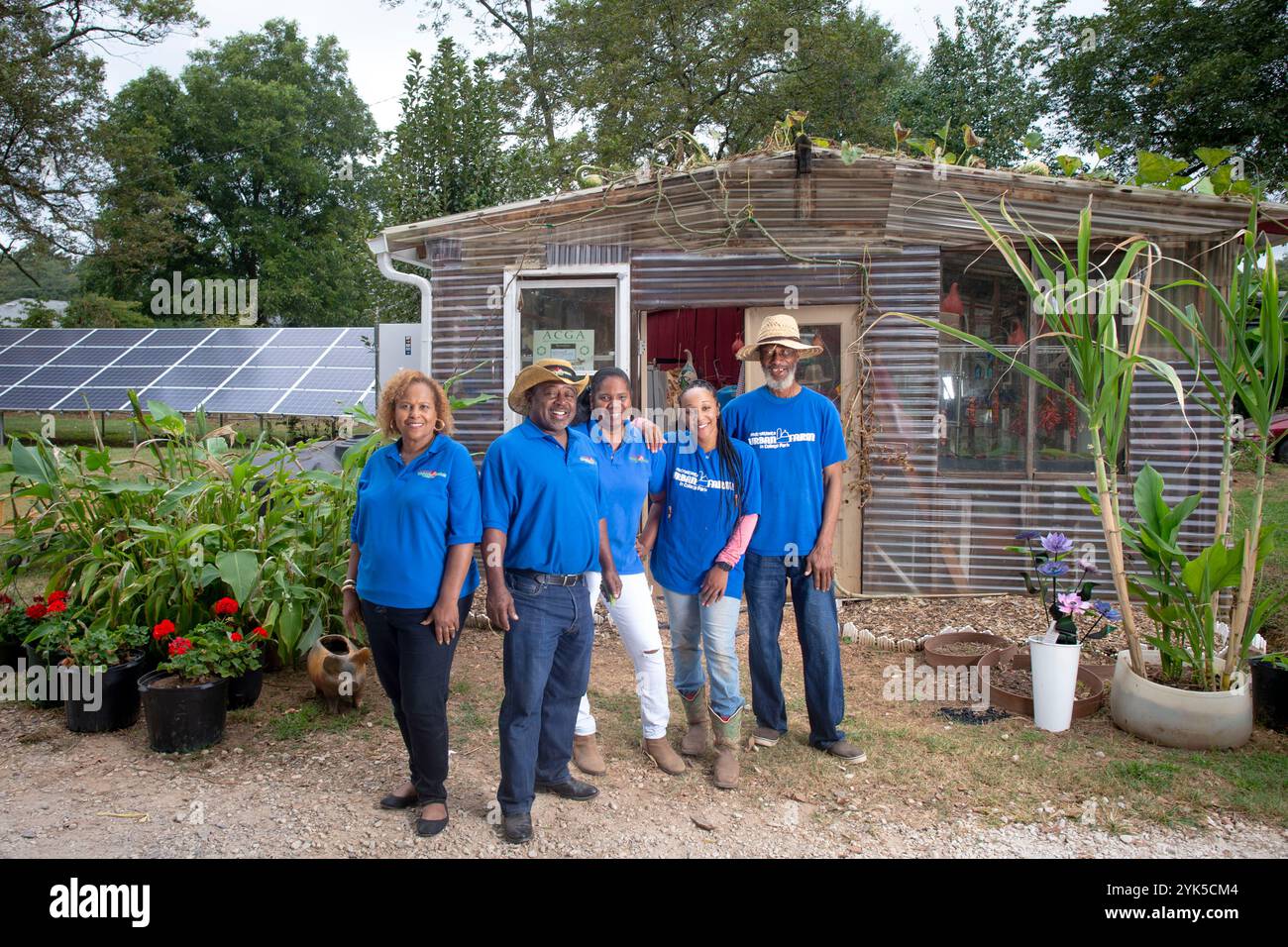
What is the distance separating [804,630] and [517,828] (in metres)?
1.58

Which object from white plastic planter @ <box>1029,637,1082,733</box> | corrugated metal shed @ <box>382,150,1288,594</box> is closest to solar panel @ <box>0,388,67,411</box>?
corrugated metal shed @ <box>382,150,1288,594</box>

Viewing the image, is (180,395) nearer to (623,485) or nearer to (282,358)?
(282,358)

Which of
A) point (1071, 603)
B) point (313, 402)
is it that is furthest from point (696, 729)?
point (313, 402)

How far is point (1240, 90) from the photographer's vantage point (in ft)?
49.5

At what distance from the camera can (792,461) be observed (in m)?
4.32

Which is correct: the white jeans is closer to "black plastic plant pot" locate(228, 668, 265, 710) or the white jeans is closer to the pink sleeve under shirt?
A: the pink sleeve under shirt

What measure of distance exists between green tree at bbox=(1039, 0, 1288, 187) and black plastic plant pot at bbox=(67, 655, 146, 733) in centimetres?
1434

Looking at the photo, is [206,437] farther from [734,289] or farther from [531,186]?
[531,186]

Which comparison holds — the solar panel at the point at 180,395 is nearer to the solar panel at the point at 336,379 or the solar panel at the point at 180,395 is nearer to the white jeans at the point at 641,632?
the solar panel at the point at 336,379

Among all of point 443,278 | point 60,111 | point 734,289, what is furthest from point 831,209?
point 60,111

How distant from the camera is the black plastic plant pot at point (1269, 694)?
480 centimetres

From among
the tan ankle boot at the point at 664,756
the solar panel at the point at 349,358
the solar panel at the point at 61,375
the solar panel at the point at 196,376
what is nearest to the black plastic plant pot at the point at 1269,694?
the tan ankle boot at the point at 664,756

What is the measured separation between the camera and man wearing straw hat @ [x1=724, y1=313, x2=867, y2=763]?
14.1 feet

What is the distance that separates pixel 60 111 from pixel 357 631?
70.3ft
